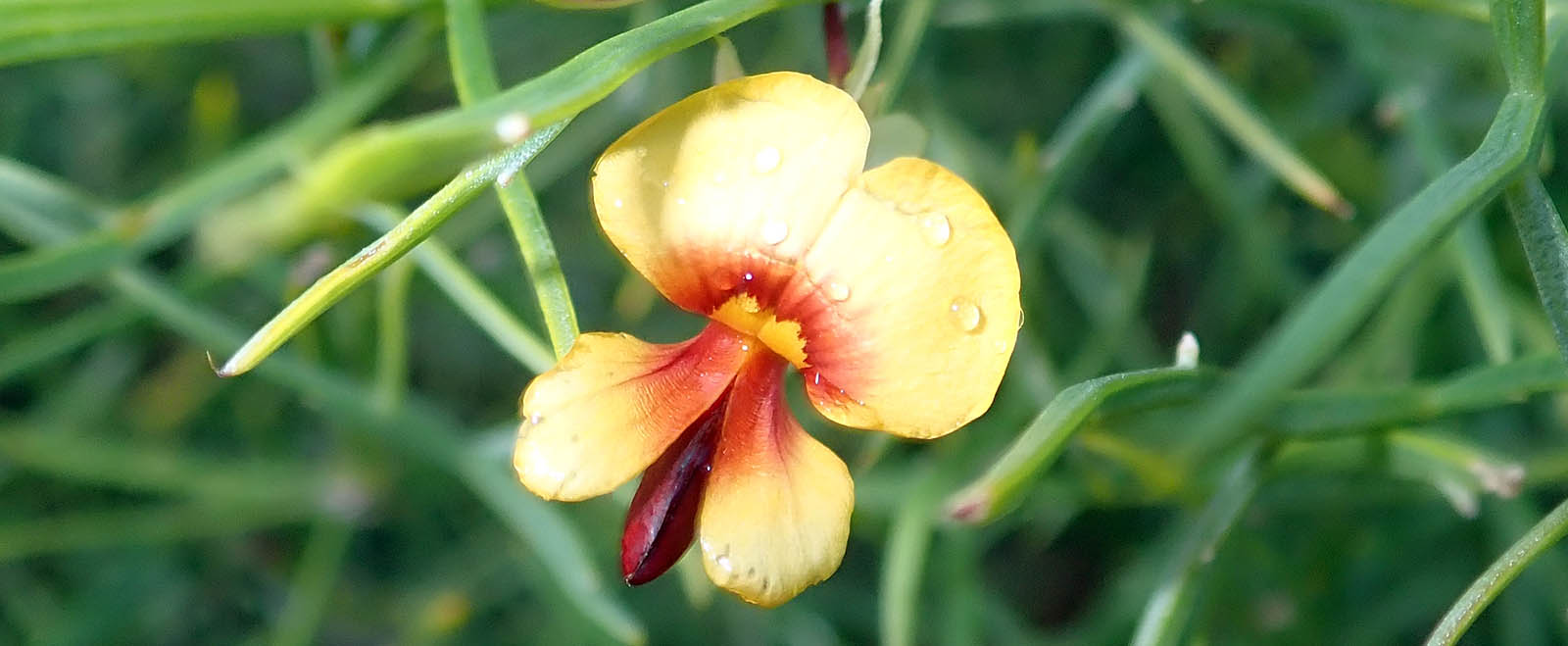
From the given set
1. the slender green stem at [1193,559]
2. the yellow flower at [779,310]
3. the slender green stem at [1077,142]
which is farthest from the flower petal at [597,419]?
the slender green stem at [1077,142]

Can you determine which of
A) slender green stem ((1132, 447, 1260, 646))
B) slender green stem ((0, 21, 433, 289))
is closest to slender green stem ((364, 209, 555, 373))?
slender green stem ((0, 21, 433, 289))

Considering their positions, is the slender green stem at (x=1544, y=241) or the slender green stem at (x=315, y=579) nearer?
the slender green stem at (x=1544, y=241)

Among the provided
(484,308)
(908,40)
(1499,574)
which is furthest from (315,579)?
(1499,574)

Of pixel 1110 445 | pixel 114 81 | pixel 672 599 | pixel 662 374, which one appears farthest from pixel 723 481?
pixel 114 81

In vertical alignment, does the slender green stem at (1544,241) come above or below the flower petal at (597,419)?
above

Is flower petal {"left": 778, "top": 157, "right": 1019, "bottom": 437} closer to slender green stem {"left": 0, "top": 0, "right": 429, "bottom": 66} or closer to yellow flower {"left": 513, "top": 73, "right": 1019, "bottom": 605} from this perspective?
yellow flower {"left": 513, "top": 73, "right": 1019, "bottom": 605}

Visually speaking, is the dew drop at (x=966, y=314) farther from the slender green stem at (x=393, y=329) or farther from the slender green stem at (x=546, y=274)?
the slender green stem at (x=393, y=329)
